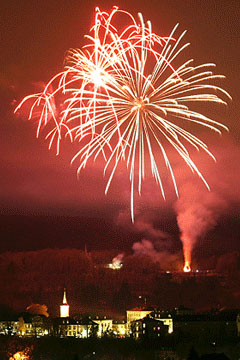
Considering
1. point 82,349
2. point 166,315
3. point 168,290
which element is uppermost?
point 168,290

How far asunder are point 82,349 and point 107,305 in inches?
730

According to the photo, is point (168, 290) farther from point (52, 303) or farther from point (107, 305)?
point (52, 303)

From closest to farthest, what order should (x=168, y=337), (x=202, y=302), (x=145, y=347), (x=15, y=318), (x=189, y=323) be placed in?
1. (x=145, y=347)
2. (x=168, y=337)
3. (x=189, y=323)
4. (x=15, y=318)
5. (x=202, y=302)

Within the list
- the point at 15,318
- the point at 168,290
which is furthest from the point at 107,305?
the point at 15,318

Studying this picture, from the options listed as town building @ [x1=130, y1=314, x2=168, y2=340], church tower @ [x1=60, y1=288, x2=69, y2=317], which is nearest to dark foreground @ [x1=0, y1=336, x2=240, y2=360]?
town building @ [x1=130, y1=314, x2=168, y2=340]

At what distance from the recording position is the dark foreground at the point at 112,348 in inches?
1358

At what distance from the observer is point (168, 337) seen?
40.8 metres

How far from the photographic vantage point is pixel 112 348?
3747 centimetres

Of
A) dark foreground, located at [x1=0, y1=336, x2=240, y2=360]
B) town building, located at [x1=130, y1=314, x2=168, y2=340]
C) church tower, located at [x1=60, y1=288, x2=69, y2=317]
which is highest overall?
church tower, located at [x1=60, y1=288, x2=69, y2=317]

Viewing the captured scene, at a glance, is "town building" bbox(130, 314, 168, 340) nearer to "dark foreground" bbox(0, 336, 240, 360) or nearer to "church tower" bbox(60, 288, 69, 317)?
"dark foreground" bbox(0, 336, 240, 360)

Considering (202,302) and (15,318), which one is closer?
(15,318)

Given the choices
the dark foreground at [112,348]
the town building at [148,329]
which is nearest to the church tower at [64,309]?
the town building at [148,329]

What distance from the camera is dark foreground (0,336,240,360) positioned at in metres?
34.5

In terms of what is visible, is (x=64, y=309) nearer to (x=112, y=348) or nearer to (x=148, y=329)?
(x=148, y=329)
